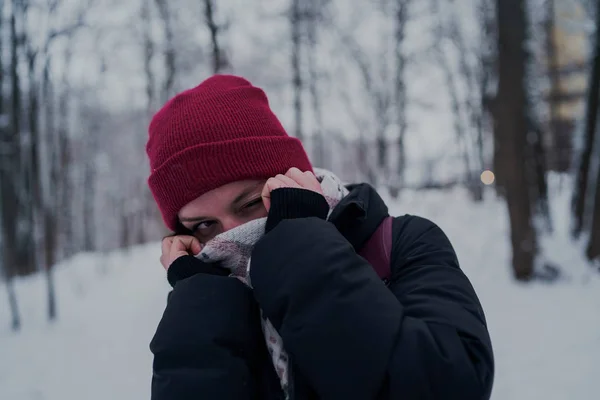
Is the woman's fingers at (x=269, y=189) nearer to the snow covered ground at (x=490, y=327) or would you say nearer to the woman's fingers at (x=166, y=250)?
the woman's fingers at (x=166, y=250)

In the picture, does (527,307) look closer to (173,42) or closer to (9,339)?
(9,339)

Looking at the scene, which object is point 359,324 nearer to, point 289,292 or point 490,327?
point 289,292

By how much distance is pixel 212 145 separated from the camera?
1290 millimetres

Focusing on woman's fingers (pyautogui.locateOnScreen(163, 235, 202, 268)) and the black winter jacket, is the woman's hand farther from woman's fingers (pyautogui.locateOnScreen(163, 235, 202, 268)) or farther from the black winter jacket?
woman's fingers (pyautogui.locateOnScreen(163, 235, 202, 268))

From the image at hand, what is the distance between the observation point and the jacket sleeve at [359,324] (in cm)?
81

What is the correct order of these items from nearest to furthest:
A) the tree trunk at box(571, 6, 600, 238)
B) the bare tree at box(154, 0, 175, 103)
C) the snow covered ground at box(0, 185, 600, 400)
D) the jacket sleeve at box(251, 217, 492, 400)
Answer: the jacket sleeve at box(251, 217, 492, 400)
the snow covered ground at box(0, 185, 600, 400)
the tree trunk at box(571, 6, 600, 238)
the bare tree at box(154, 0, 175, 103)

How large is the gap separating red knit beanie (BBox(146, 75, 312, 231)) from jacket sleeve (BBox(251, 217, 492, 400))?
1.22 ft

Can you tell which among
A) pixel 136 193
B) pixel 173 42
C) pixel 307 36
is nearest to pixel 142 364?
pixel 173 42

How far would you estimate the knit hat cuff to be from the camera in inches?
49.5

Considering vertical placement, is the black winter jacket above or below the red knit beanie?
below

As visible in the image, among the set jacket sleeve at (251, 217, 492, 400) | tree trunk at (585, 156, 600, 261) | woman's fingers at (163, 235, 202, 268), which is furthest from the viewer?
tree trunk at (585, 156, 600, 261)

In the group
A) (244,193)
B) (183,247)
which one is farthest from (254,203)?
(183,247)

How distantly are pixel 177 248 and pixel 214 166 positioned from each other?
290mm

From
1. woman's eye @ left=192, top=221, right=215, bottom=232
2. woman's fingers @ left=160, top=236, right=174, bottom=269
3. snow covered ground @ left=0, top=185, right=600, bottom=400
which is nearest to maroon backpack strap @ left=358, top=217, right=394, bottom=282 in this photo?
woman's eye @ left=192, top=221, right=215, bottom=232
